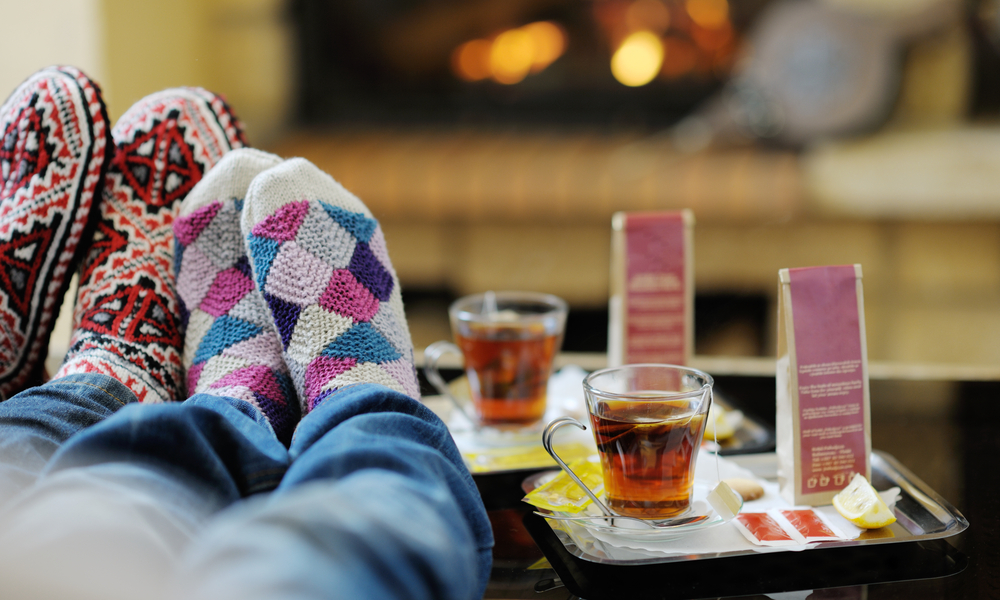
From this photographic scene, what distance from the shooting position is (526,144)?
1.97 metres

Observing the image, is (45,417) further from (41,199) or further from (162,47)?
(162,47)

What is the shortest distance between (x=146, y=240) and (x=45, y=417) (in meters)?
0.31

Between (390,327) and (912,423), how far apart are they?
409 millimetres

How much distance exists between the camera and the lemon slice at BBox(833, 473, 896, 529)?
482 millimetres

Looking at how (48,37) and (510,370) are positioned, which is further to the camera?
(48,37)

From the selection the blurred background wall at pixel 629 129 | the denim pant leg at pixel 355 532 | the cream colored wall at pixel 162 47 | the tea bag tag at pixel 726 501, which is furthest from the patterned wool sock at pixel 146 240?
the blurred background wall at pixel 629 129

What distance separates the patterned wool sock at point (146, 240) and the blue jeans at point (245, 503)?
18 centimetres

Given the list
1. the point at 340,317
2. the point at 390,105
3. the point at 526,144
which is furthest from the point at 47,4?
the point at 340,317

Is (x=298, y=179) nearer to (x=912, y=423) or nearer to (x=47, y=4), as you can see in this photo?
(x=912, y=423)

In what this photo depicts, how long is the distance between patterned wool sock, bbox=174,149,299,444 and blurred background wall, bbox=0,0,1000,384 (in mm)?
984

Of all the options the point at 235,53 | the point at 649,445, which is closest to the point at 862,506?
the point at 649,445

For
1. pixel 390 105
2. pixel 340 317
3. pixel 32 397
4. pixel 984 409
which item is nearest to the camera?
pixel 32 397

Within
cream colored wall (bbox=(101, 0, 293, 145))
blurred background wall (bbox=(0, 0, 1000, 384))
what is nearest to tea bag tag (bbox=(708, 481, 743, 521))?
blurred background wall (bbox=(0, 0, 1000, 384))

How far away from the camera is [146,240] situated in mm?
756
